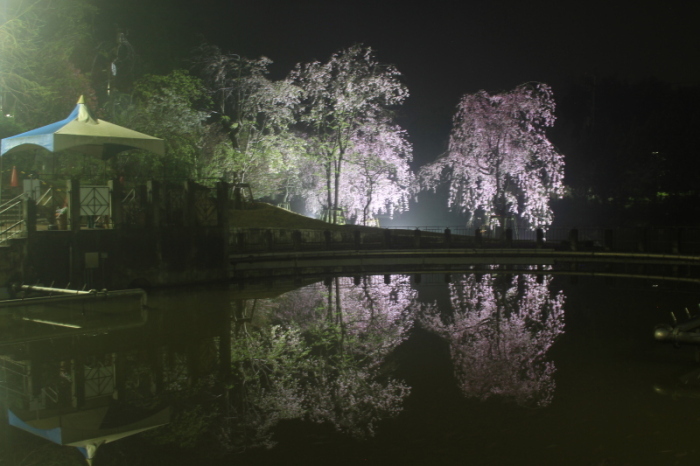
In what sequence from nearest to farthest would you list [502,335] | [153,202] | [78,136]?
[502,335], [78,136], [153,202]

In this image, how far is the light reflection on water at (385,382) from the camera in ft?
18.0

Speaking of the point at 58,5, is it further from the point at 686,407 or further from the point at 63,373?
the point at 686,407

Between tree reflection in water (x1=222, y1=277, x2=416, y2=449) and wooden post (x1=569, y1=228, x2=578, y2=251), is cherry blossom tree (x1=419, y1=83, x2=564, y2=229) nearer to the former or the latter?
wooden post (x1=569, y1=228, x2=578, y2=251)

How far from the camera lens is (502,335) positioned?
1038 cm

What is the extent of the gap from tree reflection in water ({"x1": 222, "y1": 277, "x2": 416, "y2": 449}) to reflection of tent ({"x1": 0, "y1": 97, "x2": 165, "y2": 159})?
626 cm

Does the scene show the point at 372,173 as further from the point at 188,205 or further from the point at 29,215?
the point at 29,215

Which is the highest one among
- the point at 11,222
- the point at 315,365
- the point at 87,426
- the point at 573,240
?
the point at 11,222

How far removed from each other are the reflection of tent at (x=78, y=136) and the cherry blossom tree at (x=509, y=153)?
2398cm

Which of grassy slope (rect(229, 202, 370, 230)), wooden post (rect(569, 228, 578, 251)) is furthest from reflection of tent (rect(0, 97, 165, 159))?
wooden post (rect(569, 228, 578, 251))

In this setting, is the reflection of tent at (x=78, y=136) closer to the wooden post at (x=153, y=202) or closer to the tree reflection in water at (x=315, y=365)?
the wooden post at (x=153, y=202)

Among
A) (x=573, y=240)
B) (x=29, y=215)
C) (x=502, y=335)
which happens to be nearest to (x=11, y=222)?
(x=29, y=215)

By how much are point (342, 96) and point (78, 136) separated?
2186cm

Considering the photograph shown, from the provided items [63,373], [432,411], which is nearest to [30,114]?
[63,373]

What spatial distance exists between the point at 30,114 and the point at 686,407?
25.3m
